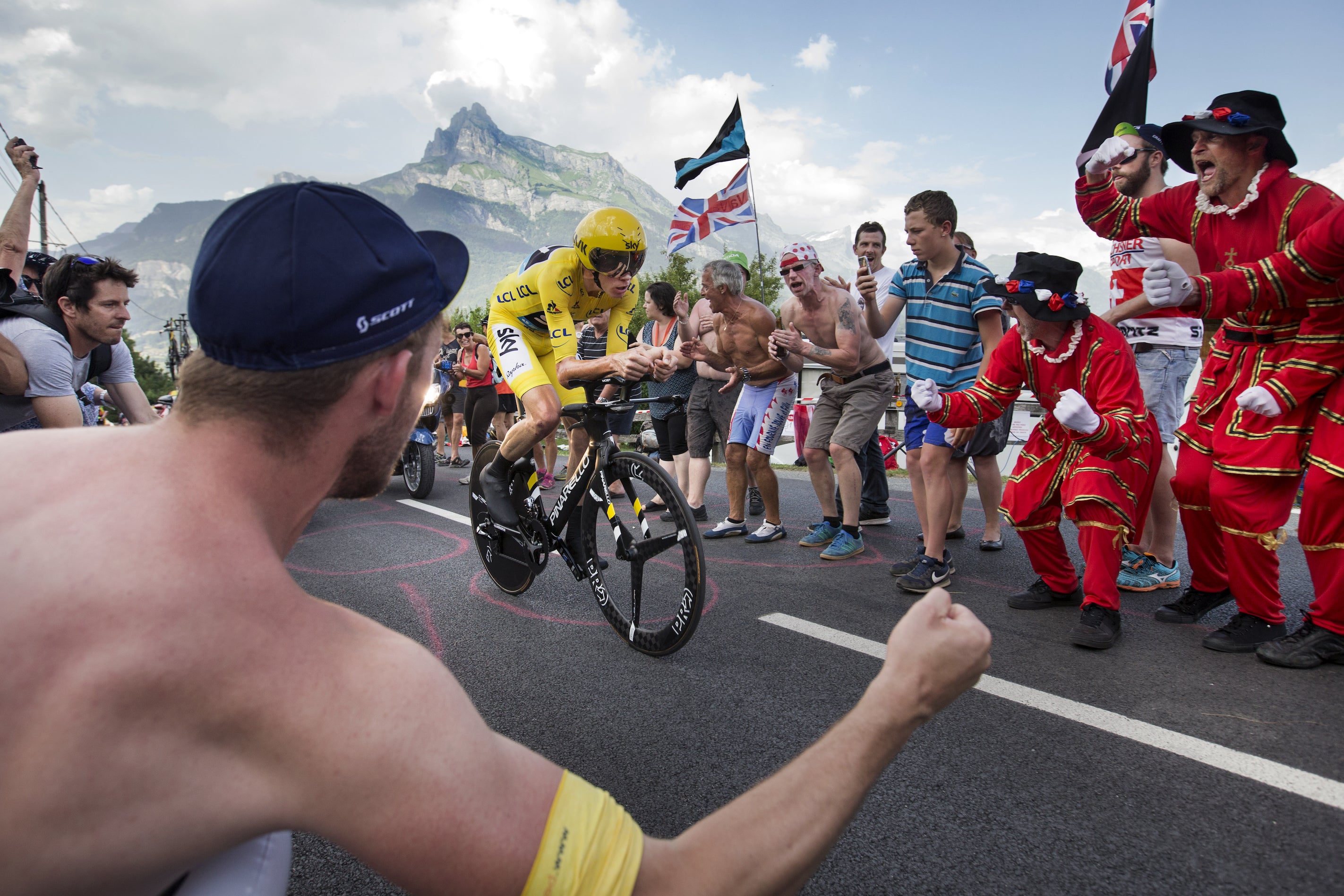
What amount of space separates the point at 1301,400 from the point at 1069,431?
0.88 meters

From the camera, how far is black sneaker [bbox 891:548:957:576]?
168 inches

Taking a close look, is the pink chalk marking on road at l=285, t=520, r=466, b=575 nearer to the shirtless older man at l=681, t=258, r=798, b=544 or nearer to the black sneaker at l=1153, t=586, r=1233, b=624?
the shirtless older man at l=681, t=258, r=798, b=544

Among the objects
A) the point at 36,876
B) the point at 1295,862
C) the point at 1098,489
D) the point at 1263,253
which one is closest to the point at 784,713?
the point at 1295,862

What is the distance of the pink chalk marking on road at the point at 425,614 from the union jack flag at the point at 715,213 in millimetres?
9425

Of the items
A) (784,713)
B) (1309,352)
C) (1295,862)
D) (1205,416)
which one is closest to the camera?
(1295,862)

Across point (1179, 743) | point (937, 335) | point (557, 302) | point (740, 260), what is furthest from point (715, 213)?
point (1179, 743)

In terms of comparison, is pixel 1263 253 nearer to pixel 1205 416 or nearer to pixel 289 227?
pixel 1205 416

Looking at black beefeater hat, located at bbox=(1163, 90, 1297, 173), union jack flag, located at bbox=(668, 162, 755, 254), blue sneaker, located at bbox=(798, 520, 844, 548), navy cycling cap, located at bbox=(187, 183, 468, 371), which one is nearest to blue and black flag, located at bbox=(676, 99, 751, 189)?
union jack flag, located at bbox=(668, 162, 755, 254)

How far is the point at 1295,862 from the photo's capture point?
5.81 ft

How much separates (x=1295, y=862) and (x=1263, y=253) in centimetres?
251

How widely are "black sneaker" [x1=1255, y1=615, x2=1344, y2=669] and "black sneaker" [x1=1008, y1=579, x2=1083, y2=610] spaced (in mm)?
890

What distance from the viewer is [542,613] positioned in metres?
3.97

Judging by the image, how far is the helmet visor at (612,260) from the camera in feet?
12.3

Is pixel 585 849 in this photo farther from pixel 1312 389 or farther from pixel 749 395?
pixel 749 395
